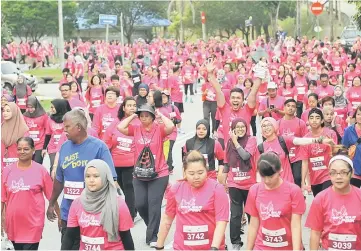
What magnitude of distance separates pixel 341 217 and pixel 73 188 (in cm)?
269

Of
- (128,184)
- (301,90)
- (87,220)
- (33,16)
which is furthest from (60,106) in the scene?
(33,16)

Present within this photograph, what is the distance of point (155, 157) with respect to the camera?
30.2 ft

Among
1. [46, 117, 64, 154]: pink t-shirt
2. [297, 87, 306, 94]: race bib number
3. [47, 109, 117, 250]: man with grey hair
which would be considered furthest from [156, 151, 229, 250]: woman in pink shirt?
[297, 87, 306, 94]: race bib number

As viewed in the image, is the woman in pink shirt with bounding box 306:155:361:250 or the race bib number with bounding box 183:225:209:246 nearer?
the woman in pink shirt with bounding box 306:155:361:250

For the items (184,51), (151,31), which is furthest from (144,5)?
(184,51)

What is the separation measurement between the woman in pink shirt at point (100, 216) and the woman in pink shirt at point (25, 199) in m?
1.55

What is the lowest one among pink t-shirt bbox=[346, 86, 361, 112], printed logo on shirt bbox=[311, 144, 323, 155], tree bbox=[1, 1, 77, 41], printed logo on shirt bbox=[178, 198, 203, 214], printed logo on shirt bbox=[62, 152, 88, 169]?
printed logo on shirt bbox=[178, 198, 203, 214]

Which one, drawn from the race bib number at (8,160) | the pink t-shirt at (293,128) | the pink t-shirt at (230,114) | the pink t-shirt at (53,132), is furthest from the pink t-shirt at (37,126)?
the pink t-shirt at (293,128)

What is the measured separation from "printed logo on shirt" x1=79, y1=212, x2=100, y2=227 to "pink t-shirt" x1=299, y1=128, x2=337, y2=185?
4.26 meters

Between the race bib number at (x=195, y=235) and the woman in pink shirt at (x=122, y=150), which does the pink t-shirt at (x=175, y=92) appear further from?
the race bib number at (x=195, y=235)

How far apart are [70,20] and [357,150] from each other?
210ft

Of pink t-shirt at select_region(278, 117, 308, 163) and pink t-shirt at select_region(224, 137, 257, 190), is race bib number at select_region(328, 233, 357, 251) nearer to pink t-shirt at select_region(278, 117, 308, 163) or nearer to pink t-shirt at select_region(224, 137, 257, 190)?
pink t-shirt at select_region(224, 137, 257, 190)

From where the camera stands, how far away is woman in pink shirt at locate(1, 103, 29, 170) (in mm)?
9586

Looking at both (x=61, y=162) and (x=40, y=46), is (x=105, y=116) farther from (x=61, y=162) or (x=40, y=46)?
(x=40, y=46)
